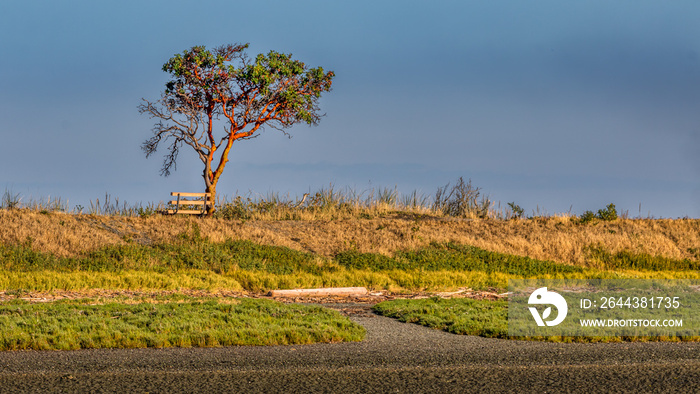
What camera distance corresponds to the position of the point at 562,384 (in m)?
8.16

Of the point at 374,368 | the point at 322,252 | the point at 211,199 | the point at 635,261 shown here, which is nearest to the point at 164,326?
the point at 374,368

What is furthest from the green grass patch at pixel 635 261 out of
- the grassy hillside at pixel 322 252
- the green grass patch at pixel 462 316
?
the green grass patch at pixel 462 316

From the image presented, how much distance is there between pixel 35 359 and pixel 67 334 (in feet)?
3.92

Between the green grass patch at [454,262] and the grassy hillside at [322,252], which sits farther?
the green grass patch at [454,262]

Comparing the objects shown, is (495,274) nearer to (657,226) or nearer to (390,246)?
(390,246)

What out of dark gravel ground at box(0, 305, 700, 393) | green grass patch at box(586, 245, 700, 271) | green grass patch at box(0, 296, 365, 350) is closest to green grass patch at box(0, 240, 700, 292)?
green grass patch at box(586, 245, 700, 271)

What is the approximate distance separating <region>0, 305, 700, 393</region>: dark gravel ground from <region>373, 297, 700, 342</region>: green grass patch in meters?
0.61

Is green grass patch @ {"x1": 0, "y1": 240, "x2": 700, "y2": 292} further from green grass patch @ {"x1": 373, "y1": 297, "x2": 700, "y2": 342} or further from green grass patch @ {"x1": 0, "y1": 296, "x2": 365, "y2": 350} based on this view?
green grass patch @ {"x1": 0, "y1": 296, "x2": 365, "y2": 350}

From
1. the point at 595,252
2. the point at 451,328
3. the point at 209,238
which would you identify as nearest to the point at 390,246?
the point at 209,238

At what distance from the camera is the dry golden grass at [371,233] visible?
23.0 m

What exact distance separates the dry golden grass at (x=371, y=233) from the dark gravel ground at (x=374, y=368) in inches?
527

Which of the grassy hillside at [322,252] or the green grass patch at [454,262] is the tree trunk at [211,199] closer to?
the grassy hillside at [322,252]

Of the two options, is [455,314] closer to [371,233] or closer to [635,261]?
[371,233]

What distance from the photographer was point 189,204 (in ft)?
98.4
